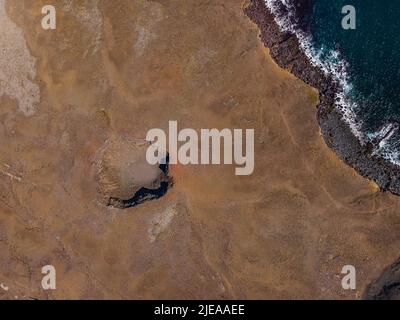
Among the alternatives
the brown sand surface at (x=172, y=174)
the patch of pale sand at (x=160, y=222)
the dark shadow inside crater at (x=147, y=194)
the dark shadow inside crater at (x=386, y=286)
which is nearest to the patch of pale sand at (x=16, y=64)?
the brown sand surface at (x=172, y=174)

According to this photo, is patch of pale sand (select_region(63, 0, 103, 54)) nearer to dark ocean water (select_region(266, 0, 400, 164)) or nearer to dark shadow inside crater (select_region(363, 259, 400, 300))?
dark ocean water (select_region(266, 0, 400, 164))

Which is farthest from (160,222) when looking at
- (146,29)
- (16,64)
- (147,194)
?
(16,64)

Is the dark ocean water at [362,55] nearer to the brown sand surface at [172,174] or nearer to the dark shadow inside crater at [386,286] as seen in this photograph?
the brown sand surface at [172,174]

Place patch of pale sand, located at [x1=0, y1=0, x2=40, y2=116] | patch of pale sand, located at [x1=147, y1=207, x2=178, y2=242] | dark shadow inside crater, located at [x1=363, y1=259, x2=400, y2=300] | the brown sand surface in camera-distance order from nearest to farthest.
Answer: dark shadow inside crater, located at [x1=363, y1=259, x2=400, y2=300] < the brown sand surface < patch of pale sand, located at [x1=147, y1=207, x2=178, y2=242] < patch of pale sand, located at [x1=0, y1=0, x2=40, y2=116]

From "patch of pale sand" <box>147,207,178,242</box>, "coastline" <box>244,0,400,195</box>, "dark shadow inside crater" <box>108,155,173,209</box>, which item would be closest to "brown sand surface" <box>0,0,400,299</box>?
"patch of pale sand" <box>147,207,178,242</box>

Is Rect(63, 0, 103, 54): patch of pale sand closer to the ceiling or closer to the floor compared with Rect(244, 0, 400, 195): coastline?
closer to the ceiling
